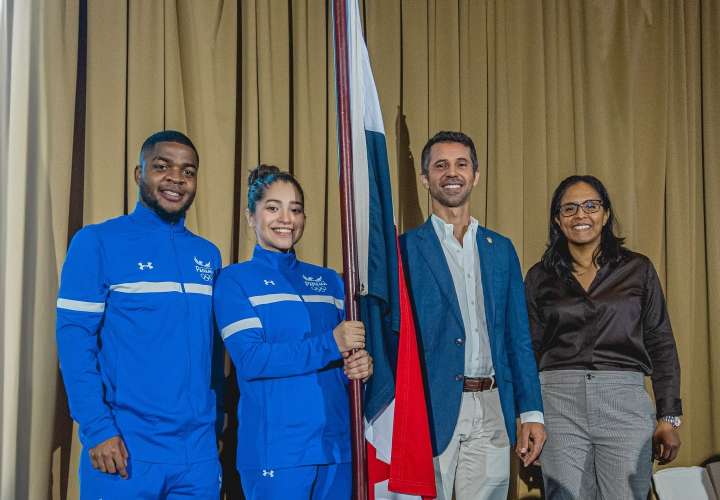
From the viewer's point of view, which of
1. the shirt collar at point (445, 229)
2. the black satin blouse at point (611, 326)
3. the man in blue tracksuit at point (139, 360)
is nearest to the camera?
the man in blue tracksuit at point (139, 360)

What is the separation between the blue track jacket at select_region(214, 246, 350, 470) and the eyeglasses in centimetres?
108

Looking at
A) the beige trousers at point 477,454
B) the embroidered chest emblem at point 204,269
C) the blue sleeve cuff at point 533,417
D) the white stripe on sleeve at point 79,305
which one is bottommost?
the beige trousers at point 477,454

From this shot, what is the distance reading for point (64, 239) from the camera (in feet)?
9.14

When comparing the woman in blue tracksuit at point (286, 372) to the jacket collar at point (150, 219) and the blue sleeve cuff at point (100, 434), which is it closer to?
the jacket collar at point (150, 219)

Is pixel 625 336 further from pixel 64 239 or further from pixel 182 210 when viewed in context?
pixel 64 239

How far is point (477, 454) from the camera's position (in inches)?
93.0

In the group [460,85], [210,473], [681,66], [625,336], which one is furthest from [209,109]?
[681,66]

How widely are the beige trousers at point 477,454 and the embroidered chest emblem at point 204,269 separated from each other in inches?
34.6

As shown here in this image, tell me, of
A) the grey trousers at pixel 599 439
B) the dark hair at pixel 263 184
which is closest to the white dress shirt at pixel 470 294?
the grey trousers at pixel 599 439

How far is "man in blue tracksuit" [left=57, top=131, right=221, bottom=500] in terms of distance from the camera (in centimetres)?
206

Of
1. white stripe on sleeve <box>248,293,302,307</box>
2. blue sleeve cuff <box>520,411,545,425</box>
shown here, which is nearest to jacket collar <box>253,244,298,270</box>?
white stripe on sleeve <box>248,293,302,307</box>

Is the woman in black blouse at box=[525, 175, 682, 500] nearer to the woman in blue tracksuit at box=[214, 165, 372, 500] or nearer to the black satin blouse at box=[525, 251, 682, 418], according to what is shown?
the black satin blouse at box=[525, 251, 682, 418]

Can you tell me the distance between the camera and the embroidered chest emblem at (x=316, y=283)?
2.43 metres

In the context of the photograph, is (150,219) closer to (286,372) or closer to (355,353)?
(286,372)
